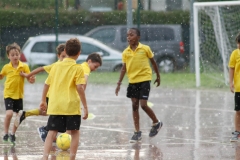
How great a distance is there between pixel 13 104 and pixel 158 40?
15615 mm

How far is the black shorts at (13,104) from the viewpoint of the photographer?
408 inches

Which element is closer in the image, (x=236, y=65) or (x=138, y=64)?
(x=236, y=65)

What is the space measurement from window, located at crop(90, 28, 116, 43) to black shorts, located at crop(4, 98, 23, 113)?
1473 centimetres

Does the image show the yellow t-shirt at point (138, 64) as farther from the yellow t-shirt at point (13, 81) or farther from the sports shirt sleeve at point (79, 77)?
the sports shirt sleeve at point (79, 77)

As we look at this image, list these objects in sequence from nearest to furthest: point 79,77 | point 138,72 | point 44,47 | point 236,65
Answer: point 79,77
point 236,65
point 138,72
point 44,47

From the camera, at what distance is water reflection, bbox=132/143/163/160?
886 cm

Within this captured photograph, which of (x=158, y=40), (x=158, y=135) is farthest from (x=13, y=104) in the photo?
(x=158, y=40)

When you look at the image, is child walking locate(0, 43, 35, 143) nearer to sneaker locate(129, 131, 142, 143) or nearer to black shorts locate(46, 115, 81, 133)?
sneaker locate(129, 131, 142, 143)

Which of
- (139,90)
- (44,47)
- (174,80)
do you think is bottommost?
(174,80)

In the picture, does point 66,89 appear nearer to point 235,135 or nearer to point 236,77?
point 235,135

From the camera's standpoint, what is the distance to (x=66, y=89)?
7.89 m

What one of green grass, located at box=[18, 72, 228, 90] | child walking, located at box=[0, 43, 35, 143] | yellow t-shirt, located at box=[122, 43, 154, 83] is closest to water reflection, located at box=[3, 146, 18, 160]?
child walking, located at box=[0, 43, 35, 143]

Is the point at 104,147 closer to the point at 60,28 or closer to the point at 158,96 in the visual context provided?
the point at 158,96

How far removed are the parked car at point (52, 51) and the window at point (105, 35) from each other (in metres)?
0.50
